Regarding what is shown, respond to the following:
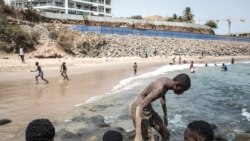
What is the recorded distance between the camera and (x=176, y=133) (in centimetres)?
1107

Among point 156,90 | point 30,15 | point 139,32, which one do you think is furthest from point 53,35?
point 156,90

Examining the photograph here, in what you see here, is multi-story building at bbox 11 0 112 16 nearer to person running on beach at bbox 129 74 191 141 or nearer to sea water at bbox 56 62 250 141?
sea water at bbox 56 62 250 141

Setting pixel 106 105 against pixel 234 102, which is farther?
pixel 234 102

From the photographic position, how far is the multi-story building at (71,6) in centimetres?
7112

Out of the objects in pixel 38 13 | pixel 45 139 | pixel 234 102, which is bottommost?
pixel 234 102

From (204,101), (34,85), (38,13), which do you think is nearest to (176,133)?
(204,101)

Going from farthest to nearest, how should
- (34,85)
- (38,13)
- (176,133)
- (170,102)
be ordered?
(38,13) < (34,85) < (170,102) < (176,133)

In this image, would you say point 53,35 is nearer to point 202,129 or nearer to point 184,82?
point 184,82

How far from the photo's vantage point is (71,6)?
74.7m

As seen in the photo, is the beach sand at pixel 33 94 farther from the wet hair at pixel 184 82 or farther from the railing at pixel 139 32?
the railing at pixel 139 32

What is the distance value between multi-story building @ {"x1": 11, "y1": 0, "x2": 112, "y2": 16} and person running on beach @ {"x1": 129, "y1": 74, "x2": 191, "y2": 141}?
62175 millimetres

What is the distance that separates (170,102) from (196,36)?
57874mm

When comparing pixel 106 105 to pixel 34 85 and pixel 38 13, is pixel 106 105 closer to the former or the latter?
pixel 34 85

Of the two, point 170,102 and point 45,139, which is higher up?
point 45,139
